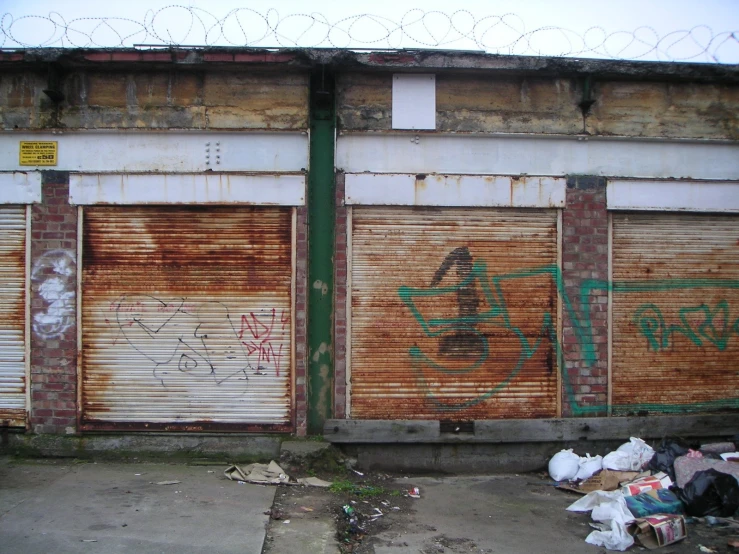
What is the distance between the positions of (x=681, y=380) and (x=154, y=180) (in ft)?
21.4

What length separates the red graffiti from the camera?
694 centimetres

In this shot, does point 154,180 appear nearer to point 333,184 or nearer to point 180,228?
point 180,228

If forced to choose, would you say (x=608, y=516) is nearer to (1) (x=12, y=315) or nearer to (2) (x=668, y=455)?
(2) (x=668, y=455)

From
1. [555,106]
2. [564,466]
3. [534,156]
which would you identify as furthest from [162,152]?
[564,466]

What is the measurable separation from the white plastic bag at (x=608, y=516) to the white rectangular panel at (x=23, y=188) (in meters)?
6.55

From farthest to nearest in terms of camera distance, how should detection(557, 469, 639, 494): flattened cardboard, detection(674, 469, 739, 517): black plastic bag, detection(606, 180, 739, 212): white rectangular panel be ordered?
1. detection(606, 180, 739, 212): white rectangular panel
2. detection(557, 469, 639, 494): flattened cardboard
3. detection(674, 469, 739, 517): black plastic bag

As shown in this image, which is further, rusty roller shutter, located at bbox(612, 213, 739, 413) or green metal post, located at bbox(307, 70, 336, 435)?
rusty roller shutter, located at bbox(612, 213, 739, 413)

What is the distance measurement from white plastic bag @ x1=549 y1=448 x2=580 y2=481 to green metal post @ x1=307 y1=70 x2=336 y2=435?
8.30ft

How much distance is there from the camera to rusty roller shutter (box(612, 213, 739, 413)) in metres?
7.28

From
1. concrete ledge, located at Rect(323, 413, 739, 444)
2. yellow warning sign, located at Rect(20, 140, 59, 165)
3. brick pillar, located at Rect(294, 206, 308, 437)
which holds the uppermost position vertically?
yellow warning sign, located at Rect(20, 140, 59, 165)

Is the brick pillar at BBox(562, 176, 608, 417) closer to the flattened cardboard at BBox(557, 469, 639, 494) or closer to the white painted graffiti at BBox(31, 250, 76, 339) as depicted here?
the flattened cardboard at BBox(557, 469, 639, 494)

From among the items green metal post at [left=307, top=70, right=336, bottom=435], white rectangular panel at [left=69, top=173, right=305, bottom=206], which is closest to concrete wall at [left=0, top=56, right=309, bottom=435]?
green metal post at [left=307, top=70, right=336, bottom=435]

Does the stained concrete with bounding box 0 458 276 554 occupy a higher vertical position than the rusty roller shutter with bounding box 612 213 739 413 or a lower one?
lower

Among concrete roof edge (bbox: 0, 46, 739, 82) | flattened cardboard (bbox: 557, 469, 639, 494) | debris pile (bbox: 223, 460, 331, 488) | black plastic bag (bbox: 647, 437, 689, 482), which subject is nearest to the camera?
debris pile (bbox: 223, 460, 331, 488)
